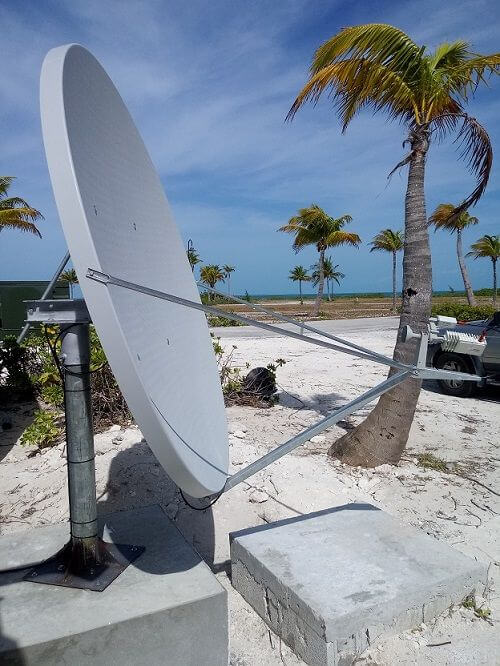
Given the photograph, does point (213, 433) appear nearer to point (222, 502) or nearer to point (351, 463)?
point (222, 502)

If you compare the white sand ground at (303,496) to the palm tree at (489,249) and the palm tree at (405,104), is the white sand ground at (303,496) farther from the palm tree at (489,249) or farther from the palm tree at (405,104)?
the palm tree at (489,249)

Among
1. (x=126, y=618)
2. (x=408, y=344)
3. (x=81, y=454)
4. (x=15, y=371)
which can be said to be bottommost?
(x=126, y=618)

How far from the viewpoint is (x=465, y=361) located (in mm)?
8680

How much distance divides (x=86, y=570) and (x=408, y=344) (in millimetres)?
3551

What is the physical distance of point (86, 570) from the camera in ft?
8.30

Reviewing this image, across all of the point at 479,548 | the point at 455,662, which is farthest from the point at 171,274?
the point at 479,548

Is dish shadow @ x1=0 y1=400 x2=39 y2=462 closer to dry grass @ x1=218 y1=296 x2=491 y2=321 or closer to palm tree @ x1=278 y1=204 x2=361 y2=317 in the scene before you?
dry grass @ x1=218 y1=296 x2=491 y2=321

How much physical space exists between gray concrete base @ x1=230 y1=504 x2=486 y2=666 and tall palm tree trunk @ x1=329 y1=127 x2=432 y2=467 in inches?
68.0

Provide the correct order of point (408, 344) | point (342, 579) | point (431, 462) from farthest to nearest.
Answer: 1. point (431, 462)
2. point (408, 344)
3. point (342, 579)

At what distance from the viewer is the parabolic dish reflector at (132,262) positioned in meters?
1.60

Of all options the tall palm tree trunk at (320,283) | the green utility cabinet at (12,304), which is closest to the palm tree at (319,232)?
the tall palm tree trunk at (320,283)

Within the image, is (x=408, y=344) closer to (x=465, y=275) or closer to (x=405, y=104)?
(x=405, y=104)

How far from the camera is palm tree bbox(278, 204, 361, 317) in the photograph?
94.2 ft

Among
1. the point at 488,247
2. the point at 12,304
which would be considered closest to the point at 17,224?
the point at 12,304
